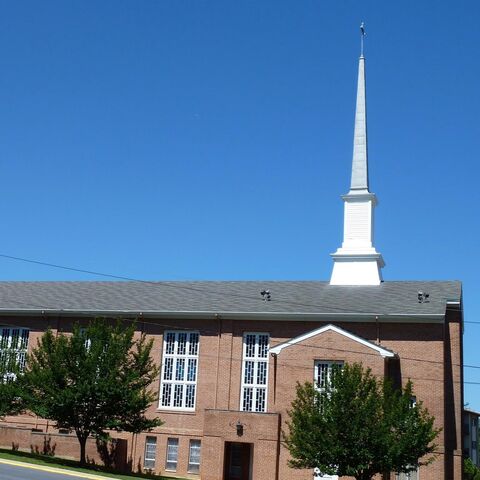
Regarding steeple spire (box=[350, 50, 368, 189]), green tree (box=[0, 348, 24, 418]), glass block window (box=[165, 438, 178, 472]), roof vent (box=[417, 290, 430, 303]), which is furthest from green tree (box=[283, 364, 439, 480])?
steeple spire (box=[350, 50, 368, 189])

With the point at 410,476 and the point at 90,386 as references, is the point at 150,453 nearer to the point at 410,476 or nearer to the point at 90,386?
the point at 90,386

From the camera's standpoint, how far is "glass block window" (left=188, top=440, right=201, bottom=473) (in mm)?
38031

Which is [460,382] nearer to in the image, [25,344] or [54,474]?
[54,474]

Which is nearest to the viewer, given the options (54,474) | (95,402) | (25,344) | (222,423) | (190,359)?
(54,474)

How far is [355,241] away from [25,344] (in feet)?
64.1

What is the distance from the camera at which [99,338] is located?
35344 millimetres

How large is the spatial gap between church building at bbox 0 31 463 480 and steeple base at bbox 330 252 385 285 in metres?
0.06

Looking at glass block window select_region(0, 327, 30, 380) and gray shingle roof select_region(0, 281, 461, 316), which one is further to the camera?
glass block window select_region(0, 327, 30, 380)

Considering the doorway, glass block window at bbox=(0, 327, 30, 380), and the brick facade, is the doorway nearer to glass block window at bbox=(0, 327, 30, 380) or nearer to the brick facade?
the brick facade

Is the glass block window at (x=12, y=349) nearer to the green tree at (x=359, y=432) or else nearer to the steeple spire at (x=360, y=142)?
the green tree at (x=359, y=432)

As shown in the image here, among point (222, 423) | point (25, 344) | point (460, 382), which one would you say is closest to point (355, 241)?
Result: point (460, 382)

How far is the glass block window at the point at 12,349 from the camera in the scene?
3831 centimetres

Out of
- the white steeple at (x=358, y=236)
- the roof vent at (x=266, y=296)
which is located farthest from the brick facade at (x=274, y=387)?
the white steeple at (x=358, y=236)

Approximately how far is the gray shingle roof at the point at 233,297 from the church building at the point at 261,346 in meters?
0.10
